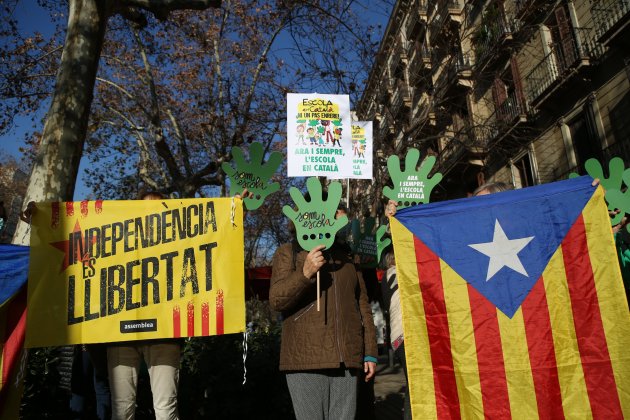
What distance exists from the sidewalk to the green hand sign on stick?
3.80 meters

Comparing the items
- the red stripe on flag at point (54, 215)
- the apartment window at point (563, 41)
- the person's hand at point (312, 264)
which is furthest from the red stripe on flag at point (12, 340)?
the apartment window at point (563, 41)

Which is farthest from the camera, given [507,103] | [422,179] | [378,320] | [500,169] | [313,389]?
[500,169]

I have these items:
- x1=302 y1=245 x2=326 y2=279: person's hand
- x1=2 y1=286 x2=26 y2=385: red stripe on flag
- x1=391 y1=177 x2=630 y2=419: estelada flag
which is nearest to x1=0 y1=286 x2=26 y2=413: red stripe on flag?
x1=2 y1=286 x2=26 y2=385: red stripe on flag

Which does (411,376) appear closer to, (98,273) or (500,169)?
(98,273)

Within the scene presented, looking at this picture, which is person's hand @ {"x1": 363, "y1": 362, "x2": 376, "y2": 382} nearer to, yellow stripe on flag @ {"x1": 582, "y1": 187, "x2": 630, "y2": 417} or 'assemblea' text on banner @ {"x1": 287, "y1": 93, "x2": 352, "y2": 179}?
yellow stripe on flag @ {"x1": 582, "y1": 187, "x2": 630, "y2": 417}

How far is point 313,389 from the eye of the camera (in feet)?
9.04

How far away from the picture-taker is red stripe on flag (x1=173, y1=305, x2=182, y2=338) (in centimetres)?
320

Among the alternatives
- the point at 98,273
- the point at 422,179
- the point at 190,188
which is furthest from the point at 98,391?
the point at 190,188

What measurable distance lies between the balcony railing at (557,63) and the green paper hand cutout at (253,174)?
12.1 metres

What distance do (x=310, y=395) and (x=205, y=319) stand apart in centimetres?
97

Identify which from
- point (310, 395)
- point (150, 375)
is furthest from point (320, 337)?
point (150, 375)

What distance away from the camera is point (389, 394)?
7605mm

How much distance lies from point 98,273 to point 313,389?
167 centimetres

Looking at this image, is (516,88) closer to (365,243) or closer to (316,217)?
(365,243)
